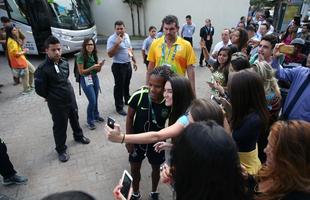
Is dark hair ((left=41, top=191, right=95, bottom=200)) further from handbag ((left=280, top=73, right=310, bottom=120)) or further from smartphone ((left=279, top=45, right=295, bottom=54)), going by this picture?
smartphone ((left=279, top=45, right=295, bottom=54))

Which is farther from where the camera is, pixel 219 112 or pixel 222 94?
pixel 222 94

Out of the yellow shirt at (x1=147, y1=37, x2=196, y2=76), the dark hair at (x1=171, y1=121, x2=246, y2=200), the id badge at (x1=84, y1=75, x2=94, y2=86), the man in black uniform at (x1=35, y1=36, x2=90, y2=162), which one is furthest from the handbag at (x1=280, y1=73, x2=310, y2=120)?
the id badge at (x1=84, y1=75, x2=94, y2=86)

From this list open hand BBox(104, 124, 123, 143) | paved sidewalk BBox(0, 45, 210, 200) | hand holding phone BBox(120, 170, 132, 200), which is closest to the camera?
hand holding phone BBox(120, 170, 132, 200)

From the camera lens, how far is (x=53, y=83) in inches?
147

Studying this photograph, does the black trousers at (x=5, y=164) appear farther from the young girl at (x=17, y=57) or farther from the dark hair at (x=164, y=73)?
the young girl at (x=17, y=57)

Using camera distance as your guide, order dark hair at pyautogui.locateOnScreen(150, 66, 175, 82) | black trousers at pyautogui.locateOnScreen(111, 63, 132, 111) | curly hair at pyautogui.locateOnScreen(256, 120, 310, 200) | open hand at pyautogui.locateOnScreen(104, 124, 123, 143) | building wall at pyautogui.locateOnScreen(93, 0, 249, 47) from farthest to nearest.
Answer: building wall at pyautogui.locateOnScreen(93, 0, 249, 47) → black trousers at pyautogui.locateOnScreen(111, 63, 132, 111) → dark hair at pyautogui.locateOnScreen(150, 66, 175, 82) → open hand at pyautogui.locateOnScreen(104, 124, 123, 143) → curly hair at pyautogui.locateOnScreen(256, 120, 310, 200)

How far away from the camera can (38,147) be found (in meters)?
4.52

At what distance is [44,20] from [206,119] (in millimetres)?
9653

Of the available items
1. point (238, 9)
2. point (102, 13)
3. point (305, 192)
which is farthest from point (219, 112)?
point (102, 13)

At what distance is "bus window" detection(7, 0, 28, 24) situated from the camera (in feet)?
31.9

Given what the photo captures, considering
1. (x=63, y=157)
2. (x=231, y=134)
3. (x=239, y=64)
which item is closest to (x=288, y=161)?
(x=231, y=134)

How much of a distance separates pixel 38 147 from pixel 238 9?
11484 millimetres

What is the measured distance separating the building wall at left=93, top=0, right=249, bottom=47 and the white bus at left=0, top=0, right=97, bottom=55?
16.0ft

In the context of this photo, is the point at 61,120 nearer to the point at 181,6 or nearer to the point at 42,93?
the point at 42,93
